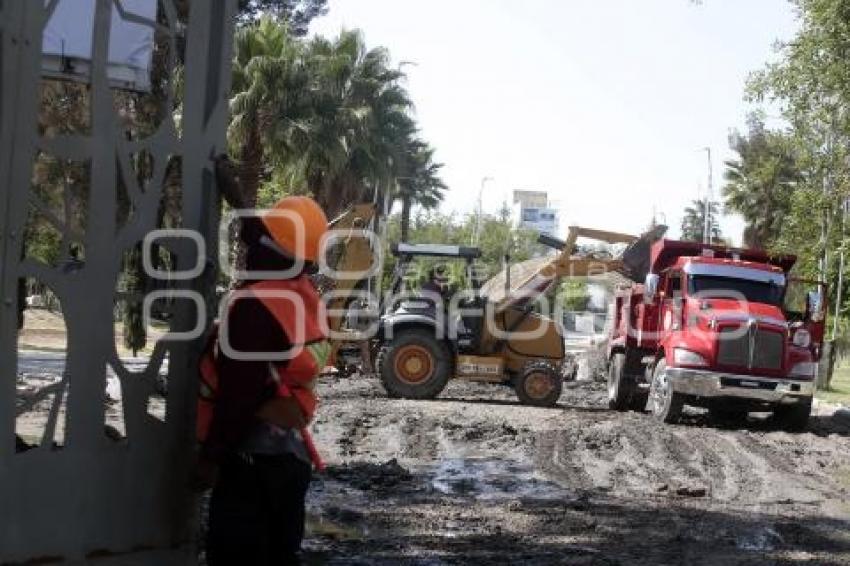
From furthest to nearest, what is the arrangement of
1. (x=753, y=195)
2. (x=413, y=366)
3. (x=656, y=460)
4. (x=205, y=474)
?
(x=753, y=195) → (x=413, y=366) → (x=656, y=460) → (x=205, y=474)

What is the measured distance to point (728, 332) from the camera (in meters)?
17.6

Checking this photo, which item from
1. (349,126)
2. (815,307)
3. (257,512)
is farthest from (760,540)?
(349,126)

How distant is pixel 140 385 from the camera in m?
5.08

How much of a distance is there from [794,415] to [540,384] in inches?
169

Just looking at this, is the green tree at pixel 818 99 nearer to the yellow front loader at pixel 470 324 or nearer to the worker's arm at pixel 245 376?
the yellow front loader at pixel 470 324

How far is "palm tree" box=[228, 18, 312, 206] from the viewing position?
93.7ft

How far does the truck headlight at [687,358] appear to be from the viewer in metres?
17.5

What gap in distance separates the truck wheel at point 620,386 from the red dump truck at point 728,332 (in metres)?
0.46

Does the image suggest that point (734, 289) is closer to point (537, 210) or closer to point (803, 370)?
point (803, 370)

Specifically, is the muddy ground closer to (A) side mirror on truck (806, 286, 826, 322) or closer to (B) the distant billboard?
(A) side mirror on truck (806, 286, 826, 322)

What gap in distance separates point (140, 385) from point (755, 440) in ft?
40.6

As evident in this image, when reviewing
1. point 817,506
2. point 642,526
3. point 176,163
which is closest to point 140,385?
point 176,163

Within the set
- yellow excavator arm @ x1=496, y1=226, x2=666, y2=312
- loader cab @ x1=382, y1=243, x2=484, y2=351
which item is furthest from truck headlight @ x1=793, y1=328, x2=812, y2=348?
loader cab @ x1=382, y1=243, x2=484, y2=351

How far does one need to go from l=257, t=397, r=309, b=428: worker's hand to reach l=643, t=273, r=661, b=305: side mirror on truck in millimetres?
14940
